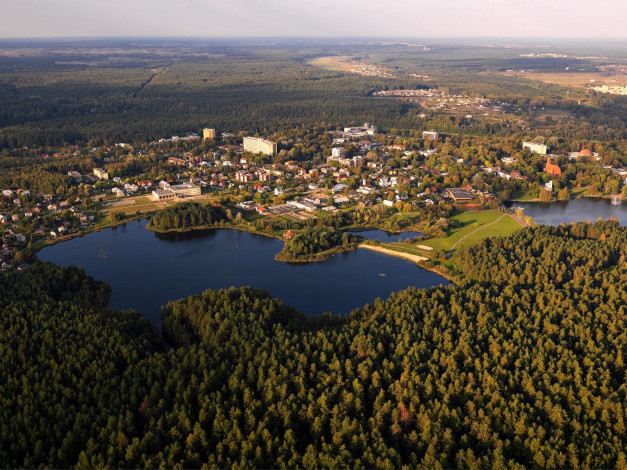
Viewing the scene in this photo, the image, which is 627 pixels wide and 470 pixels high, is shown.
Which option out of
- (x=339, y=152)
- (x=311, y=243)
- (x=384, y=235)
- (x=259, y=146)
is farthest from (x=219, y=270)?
(x=259, y=146)

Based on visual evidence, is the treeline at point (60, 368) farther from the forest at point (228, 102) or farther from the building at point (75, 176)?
the forest at point (228, 102)

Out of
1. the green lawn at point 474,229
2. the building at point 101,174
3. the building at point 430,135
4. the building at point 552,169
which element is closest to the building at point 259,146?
the building at point 101,174

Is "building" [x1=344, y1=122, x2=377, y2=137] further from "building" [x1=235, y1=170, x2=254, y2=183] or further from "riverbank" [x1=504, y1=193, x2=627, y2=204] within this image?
"riverbank" [x1=504, y1=193, x2=627, y2=204]

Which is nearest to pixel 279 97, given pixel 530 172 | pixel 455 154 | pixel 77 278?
pixel 455 154

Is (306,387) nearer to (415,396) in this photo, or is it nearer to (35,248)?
(415,396)

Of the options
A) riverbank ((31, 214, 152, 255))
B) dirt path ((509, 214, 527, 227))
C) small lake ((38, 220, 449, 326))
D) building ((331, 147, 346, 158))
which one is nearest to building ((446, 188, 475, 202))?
dirt path ((509, 214, 527, 227))

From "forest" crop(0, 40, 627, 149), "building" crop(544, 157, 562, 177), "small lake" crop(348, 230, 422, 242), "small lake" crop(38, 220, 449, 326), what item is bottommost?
"small lake" crop(38, 220, 449, 326)
